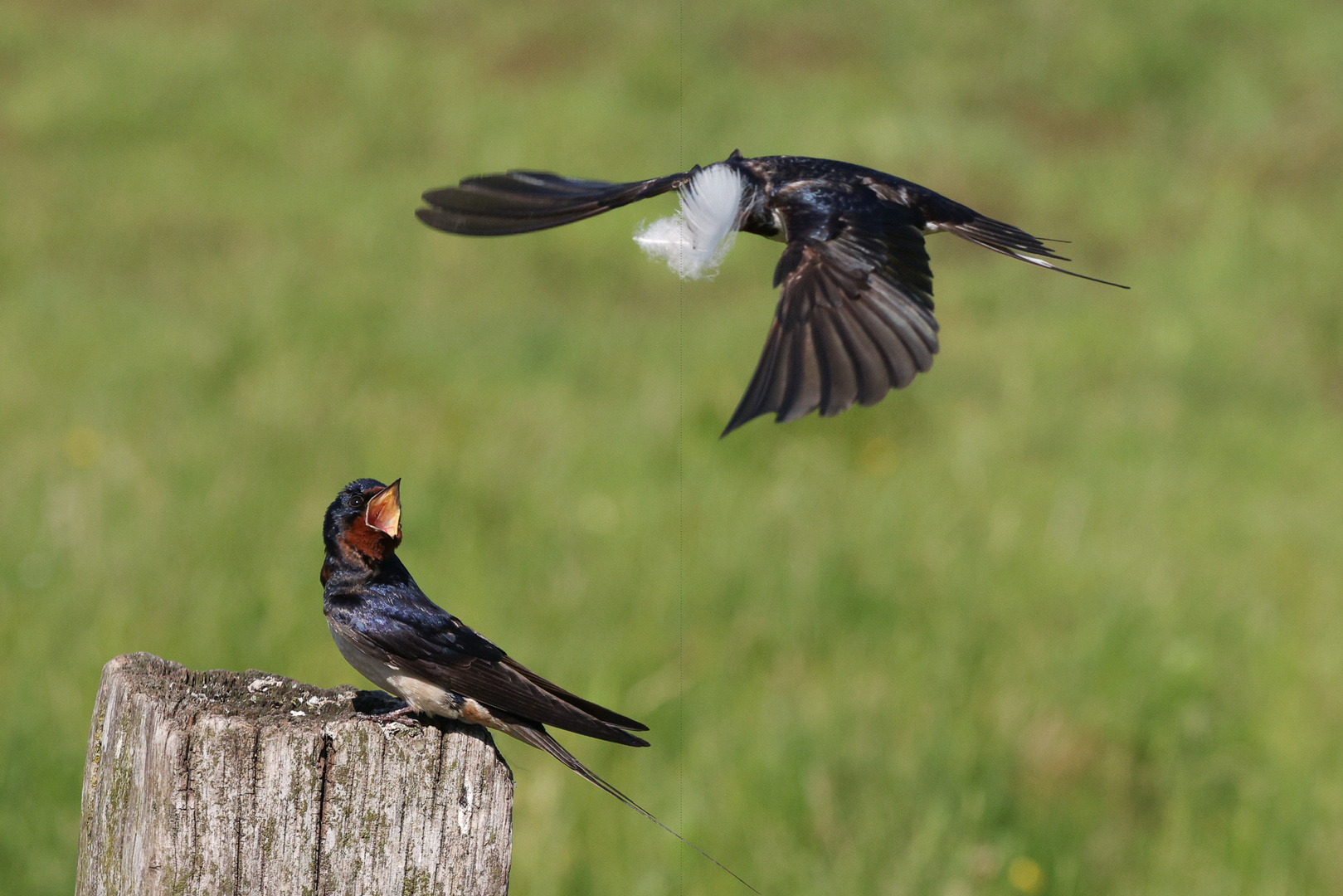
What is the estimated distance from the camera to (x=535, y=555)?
5.37 m

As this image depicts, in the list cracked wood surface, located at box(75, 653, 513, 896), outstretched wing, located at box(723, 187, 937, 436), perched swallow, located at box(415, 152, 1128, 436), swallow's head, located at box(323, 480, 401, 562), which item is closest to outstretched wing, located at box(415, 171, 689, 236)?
perched swallow, located at box(415, 152, 1128, 436)

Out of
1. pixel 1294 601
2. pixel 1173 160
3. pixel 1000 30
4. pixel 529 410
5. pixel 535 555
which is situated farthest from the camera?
pixel 1000 30

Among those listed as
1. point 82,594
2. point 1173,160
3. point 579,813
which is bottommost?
point 579,813

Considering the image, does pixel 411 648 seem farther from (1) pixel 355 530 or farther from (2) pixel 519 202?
(2) pixel 519 202

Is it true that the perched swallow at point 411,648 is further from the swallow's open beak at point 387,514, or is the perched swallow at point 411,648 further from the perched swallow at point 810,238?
the perched swallow at point 810,238

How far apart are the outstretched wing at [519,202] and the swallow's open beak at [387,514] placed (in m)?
0.36

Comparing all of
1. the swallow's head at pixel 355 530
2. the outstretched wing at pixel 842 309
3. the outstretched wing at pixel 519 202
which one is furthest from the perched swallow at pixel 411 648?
the outstretched wing at pixel 842 309

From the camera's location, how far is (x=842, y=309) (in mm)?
1150

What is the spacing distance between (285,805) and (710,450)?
487 cm

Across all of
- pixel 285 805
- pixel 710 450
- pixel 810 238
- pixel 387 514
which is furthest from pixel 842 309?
pixel 710 450

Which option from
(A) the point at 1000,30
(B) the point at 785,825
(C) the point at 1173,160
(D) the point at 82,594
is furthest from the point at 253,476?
(A) the point at 1000,30

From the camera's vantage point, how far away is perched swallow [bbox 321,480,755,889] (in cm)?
186

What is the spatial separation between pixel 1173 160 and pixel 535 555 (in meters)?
9.57

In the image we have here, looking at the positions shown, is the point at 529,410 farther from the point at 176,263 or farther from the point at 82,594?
the point at 176,263
